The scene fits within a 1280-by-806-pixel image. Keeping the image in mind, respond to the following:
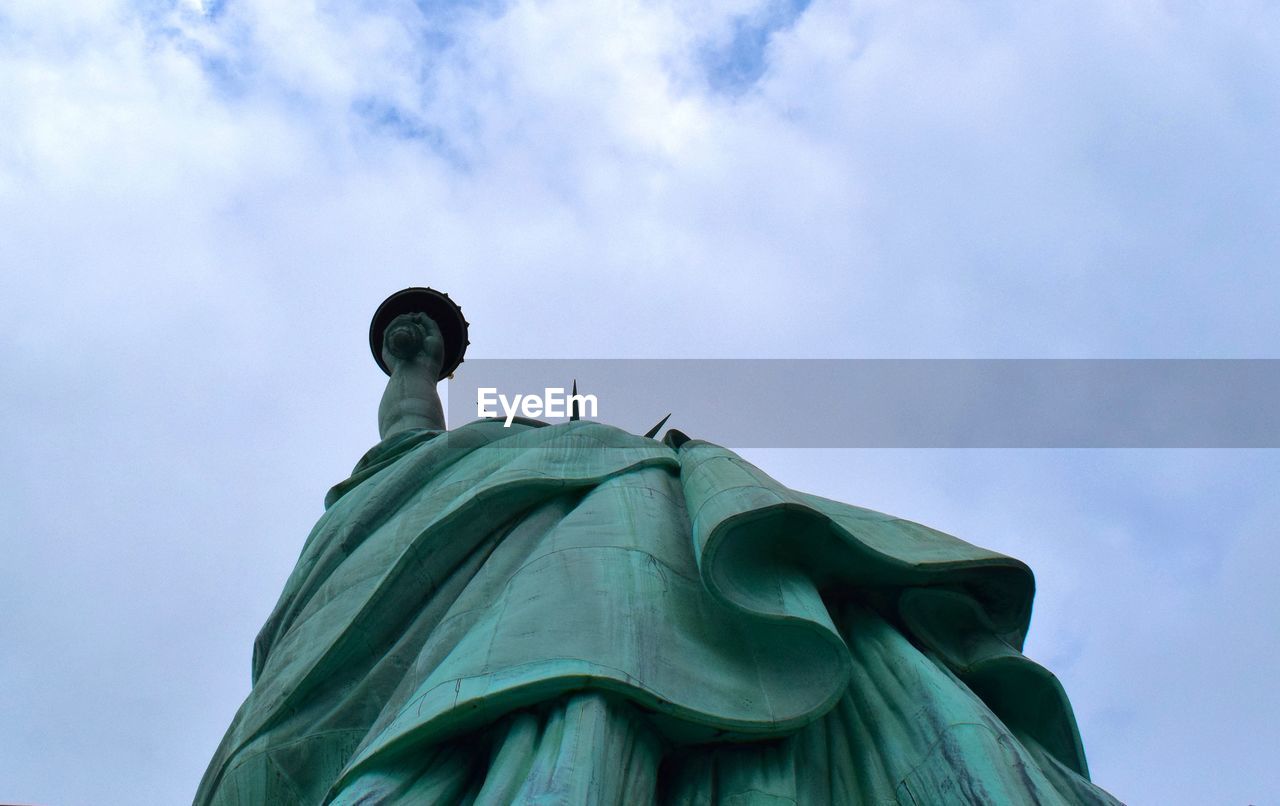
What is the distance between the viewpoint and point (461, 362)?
499 inches

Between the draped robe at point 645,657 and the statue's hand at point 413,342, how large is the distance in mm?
3952

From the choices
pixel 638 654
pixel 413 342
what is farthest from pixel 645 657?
pixel 413 342

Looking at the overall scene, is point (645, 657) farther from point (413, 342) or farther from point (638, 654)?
point (413, 342)

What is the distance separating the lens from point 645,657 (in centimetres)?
548

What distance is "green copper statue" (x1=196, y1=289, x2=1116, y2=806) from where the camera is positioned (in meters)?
5.18

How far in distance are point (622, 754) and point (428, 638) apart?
5.56ft

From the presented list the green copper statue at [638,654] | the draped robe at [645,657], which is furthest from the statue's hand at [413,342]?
the draped robe at [645,657]

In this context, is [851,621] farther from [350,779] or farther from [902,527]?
[350,779]

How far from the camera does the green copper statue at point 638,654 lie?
518 cm

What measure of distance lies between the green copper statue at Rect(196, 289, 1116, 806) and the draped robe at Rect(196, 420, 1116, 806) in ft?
0.04

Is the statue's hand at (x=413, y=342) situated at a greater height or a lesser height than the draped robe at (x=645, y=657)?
greater

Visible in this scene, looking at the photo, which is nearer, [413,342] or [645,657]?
[645,657]

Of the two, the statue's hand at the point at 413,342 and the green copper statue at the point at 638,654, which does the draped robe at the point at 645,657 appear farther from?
the statue's hand at the point at 413,342

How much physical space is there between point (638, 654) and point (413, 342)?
22.5 ft
